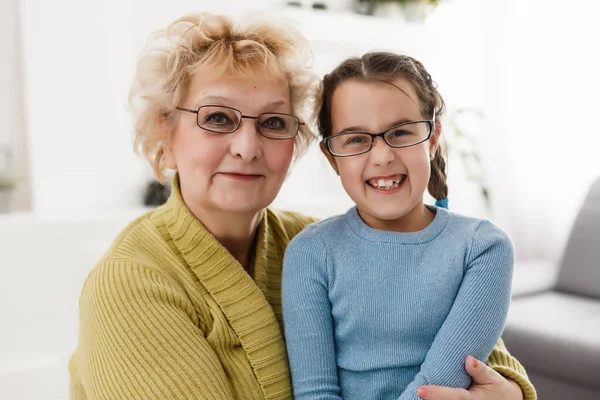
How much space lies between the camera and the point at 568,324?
2.75 meters

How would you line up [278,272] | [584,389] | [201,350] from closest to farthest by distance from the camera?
[201,350]
[278,272]
[584,389]

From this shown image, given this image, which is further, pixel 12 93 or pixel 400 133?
pixel 12 93

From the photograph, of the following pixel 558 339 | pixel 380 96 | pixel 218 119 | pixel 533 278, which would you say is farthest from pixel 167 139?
pixel 533 278

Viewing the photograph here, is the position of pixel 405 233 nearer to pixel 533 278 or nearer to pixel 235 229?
pixel 235 229

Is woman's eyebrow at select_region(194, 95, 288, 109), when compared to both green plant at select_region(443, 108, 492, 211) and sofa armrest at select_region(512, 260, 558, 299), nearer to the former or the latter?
sofa armrest at select_region(512, 260, 558, 299)

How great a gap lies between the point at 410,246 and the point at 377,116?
28 centimetres

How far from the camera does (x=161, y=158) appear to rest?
167cm

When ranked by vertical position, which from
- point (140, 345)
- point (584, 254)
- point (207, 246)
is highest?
point (207, 246)

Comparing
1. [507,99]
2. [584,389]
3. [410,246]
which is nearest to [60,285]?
[410,246]

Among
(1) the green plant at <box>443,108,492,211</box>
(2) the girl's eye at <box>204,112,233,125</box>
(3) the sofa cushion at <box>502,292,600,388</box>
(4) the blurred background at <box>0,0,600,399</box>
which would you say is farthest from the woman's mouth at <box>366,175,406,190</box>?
(1) the green plant at <box>443,108,492,211</box>

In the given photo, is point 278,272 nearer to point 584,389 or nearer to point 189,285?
point 189,285

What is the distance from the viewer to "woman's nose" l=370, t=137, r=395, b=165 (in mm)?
1335

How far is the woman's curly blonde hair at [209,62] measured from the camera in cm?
146

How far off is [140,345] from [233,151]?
458mm
